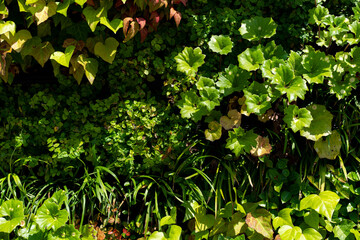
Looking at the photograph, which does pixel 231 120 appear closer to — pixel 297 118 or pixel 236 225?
pixel 297 118

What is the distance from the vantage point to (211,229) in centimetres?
248

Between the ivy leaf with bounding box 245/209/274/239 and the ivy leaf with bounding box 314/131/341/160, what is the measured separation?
1.76ft

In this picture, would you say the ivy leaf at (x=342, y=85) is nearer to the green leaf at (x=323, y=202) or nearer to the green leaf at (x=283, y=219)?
the green leaf at (x=323, y=202)

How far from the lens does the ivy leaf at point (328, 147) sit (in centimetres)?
247

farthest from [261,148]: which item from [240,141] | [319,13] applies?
[319,13]

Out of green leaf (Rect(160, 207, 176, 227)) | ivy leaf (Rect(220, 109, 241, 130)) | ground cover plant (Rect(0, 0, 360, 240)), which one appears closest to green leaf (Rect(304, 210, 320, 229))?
ground cover plant (Rect(0, 0, 360, 240))

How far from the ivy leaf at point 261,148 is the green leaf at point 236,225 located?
1.31ft

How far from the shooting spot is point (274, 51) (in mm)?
2539

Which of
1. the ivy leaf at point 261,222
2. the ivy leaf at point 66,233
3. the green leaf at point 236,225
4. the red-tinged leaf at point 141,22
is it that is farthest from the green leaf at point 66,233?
the red-tinged leaf at point 141,22

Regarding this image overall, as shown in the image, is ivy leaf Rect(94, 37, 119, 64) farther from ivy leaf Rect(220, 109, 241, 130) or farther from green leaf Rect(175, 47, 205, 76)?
ivy leaf Rect(220, 109, 241, 130)

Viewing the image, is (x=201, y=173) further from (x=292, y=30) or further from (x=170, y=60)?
(x=292, y=30)

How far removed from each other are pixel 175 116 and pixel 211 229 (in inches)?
32.1

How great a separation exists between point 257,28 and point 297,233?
1.36 m

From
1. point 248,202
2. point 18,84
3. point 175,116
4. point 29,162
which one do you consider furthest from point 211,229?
point 18,84
